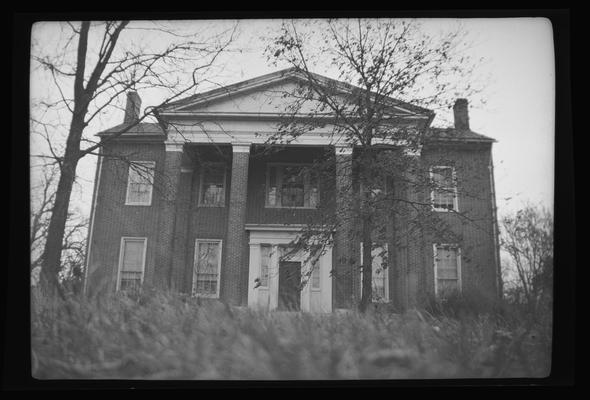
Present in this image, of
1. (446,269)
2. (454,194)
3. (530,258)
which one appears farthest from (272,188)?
(530,258)

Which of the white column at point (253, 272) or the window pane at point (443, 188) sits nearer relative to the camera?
the white column at point (253, 272)

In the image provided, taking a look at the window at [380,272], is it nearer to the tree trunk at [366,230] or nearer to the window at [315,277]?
the tree trunk at [366,230]

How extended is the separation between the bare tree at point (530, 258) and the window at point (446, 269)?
1.42ft

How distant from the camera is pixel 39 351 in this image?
3.69 m

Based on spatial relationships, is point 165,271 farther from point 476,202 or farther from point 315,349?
point 476,202

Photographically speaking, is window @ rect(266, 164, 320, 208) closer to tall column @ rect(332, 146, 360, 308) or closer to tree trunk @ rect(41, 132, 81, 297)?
tall column @ rect(332, 146, 360, 308)

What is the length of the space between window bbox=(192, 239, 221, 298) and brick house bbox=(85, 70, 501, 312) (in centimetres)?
1

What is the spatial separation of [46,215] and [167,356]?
1.75 metres

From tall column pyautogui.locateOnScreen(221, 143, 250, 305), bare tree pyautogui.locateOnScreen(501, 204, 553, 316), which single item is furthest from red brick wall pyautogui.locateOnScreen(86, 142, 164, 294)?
bare tree pyautogui.locateOnScreen(501, 204, 553, 316)

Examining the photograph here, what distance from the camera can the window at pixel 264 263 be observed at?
4.51 metres

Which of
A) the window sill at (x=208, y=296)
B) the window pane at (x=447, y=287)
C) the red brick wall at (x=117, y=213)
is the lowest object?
the window sill at (x=208, y=296)

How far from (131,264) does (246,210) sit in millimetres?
1441

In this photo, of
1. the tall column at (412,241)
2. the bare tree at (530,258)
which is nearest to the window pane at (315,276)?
the tall column at (412,241)
